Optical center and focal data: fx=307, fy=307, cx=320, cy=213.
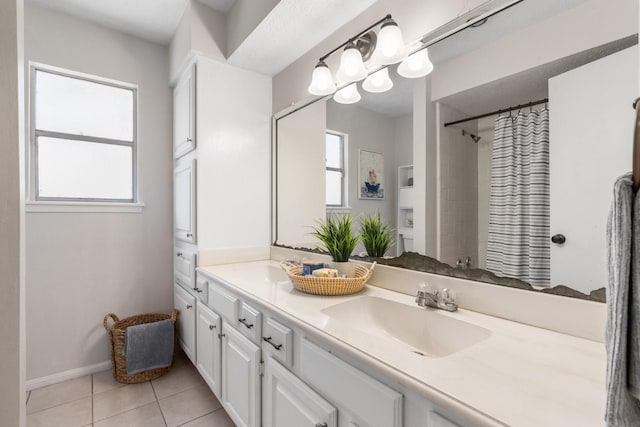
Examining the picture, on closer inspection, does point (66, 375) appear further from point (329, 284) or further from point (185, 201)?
point (329, 284)

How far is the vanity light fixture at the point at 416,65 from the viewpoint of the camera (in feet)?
4.28

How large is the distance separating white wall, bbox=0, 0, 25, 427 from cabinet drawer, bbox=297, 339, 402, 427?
0.68 metres

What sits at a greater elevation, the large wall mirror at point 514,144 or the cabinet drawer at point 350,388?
the large wall mirror at point 514,144

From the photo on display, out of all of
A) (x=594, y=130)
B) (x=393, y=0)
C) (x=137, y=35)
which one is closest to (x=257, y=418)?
(x=594, y=130)

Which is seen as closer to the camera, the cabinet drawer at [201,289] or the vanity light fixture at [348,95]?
the vanity light fixture at [348,95]

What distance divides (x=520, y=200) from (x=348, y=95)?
104 centimetres

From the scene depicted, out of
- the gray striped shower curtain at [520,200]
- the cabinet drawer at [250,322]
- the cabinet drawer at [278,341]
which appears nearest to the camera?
the gray striped shower curtain at [520,200]

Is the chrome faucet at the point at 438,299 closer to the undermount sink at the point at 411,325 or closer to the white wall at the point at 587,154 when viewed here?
the undermount sink at the point at 411,325

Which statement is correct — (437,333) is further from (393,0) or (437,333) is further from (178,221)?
(178,221)

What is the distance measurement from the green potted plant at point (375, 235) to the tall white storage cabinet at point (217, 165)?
96 cm

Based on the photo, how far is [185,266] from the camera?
222 cm

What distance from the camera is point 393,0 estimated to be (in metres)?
1.41

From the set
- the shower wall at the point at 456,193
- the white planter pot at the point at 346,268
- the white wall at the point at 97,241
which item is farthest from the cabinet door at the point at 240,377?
the white wall at the point at 97,241

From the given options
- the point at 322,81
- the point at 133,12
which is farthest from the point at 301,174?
the point at 133,12
